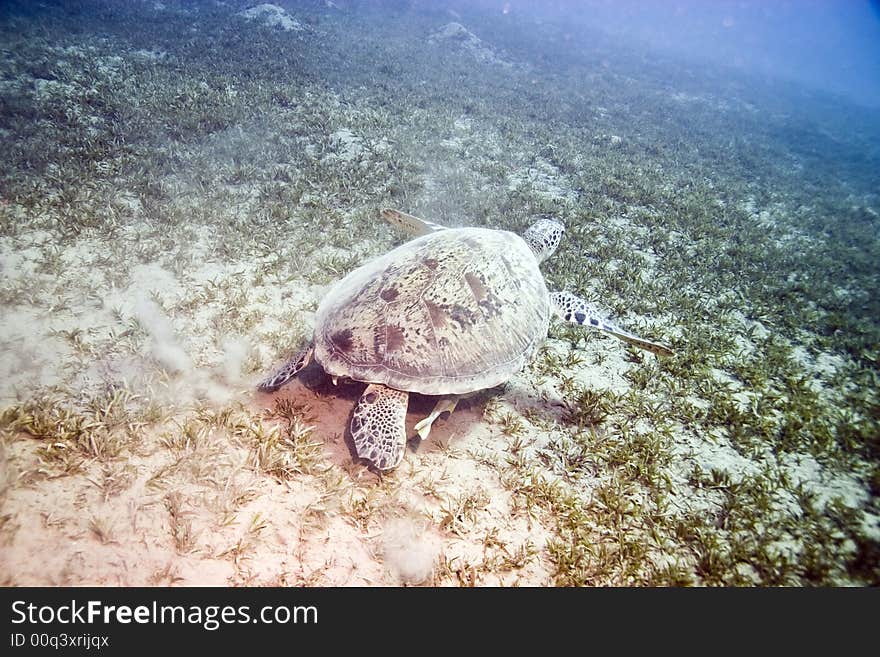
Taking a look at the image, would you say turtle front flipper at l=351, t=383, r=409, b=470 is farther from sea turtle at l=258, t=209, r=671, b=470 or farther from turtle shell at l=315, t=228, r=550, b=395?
turtle shell at l=315, t=228, r=550, b=395

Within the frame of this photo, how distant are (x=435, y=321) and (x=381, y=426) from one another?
958 mm

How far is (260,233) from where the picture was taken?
6.00 metres

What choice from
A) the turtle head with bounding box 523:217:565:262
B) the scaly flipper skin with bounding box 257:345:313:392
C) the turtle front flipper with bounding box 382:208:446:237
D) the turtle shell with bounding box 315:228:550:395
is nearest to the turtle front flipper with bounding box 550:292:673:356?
the turtle shell with bounding box 315:228:550:395

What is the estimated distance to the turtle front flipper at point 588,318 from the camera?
3904 millimetres

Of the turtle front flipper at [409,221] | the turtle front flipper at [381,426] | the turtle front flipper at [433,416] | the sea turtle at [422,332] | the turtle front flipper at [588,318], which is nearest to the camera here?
the turtle front flipper at [381,426]

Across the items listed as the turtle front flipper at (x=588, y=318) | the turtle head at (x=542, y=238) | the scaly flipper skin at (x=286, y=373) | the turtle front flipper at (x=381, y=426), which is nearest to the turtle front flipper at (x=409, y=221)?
the turtle head at (x=542, y=238)

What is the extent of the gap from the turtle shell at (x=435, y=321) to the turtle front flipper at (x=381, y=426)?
168 millimetres

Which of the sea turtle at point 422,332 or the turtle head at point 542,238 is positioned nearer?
the sea turtle at point 422,332

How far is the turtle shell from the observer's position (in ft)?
10.3

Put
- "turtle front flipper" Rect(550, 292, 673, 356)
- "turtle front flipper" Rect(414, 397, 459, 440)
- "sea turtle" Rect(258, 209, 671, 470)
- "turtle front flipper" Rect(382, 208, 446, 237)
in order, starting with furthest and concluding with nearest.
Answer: "turtle front flipper" Rect(382, 208, 446, 237)
"turtle front flipper" Rect(550, 292, 673, 356)
"turtle front flipper" Rect(414, 397, 459, 440)
"sea turtle" Rect(258, 209, 671, 470)

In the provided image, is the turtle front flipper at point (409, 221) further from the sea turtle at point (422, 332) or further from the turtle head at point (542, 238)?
the sea turtle at point (422, 332)

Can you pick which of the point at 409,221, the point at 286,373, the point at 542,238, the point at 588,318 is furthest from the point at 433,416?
the point at 542,238

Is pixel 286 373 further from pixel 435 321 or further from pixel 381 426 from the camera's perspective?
pixel 435 321

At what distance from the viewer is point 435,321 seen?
3.21 m
